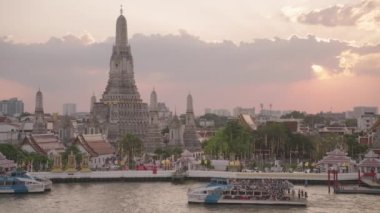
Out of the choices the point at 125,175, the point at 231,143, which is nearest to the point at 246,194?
the point at 125,175

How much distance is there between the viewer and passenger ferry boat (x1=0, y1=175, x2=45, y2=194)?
42281 mm

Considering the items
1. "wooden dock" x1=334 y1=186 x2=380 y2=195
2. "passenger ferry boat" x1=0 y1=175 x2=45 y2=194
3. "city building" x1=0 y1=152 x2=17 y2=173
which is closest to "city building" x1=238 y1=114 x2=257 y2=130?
"city building" x1=0 y1=152 x2=17 y2=173

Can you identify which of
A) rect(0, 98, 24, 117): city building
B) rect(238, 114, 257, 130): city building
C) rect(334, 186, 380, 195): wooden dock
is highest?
rect(0, 98, 24, 117): city building

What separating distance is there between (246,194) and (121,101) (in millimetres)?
43287

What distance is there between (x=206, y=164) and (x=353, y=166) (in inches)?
487

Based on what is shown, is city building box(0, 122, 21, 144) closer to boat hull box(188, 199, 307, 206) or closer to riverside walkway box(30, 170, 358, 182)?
riverside walkway box(30, 170, 358, 182)

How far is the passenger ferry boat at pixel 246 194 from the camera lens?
37.4 meters

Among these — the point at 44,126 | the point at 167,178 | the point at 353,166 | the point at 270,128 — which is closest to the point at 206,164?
the point at 167,178

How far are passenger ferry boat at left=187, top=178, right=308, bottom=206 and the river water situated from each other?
2.29 feet

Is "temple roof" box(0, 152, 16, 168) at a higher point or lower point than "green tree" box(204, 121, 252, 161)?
lower

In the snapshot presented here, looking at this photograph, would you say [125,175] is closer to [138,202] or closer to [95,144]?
[138,202]

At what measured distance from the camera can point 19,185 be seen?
1671 inches

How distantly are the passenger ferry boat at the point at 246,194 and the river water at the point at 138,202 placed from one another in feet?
2.29

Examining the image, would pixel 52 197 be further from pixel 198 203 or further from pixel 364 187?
pixel 364 187
